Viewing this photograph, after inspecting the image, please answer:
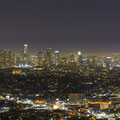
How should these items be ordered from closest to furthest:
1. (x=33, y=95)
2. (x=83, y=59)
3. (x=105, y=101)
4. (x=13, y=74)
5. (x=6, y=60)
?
1. (x=105, y=101)
2. (x=33, y=95)
3. (x=13, y=74)
4. (x=6, y=60)
5. (x=83, y=59)

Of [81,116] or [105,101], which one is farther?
[105,101]

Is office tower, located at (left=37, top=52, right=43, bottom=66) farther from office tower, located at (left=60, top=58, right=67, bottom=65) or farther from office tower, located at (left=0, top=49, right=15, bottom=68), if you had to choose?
office tower, located at (left=0, top=49, right=15, bottom=68)

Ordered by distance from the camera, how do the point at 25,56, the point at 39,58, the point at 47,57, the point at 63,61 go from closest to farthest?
the point at 63,61, the point at 39,58, the point at 47,57, the point at 25,56

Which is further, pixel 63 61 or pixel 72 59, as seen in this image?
pixel 72 59

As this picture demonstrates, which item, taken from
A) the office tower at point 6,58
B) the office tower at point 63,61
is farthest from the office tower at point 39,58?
the office tower at point 6,58

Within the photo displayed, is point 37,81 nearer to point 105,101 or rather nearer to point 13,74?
point 13,74

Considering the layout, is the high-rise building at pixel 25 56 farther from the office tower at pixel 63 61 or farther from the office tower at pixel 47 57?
the office tower at pixel 63 61

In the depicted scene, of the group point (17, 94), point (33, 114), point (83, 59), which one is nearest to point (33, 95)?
point (17, 94)

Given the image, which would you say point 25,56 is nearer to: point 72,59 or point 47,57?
point 47,57

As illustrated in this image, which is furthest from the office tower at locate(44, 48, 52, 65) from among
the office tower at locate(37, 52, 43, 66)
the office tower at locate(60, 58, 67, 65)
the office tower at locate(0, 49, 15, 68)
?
the office tower at locate(0, 49, 15, 68)

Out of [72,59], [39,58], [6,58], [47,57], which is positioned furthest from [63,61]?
[6,58]

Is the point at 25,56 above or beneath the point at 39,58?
above
